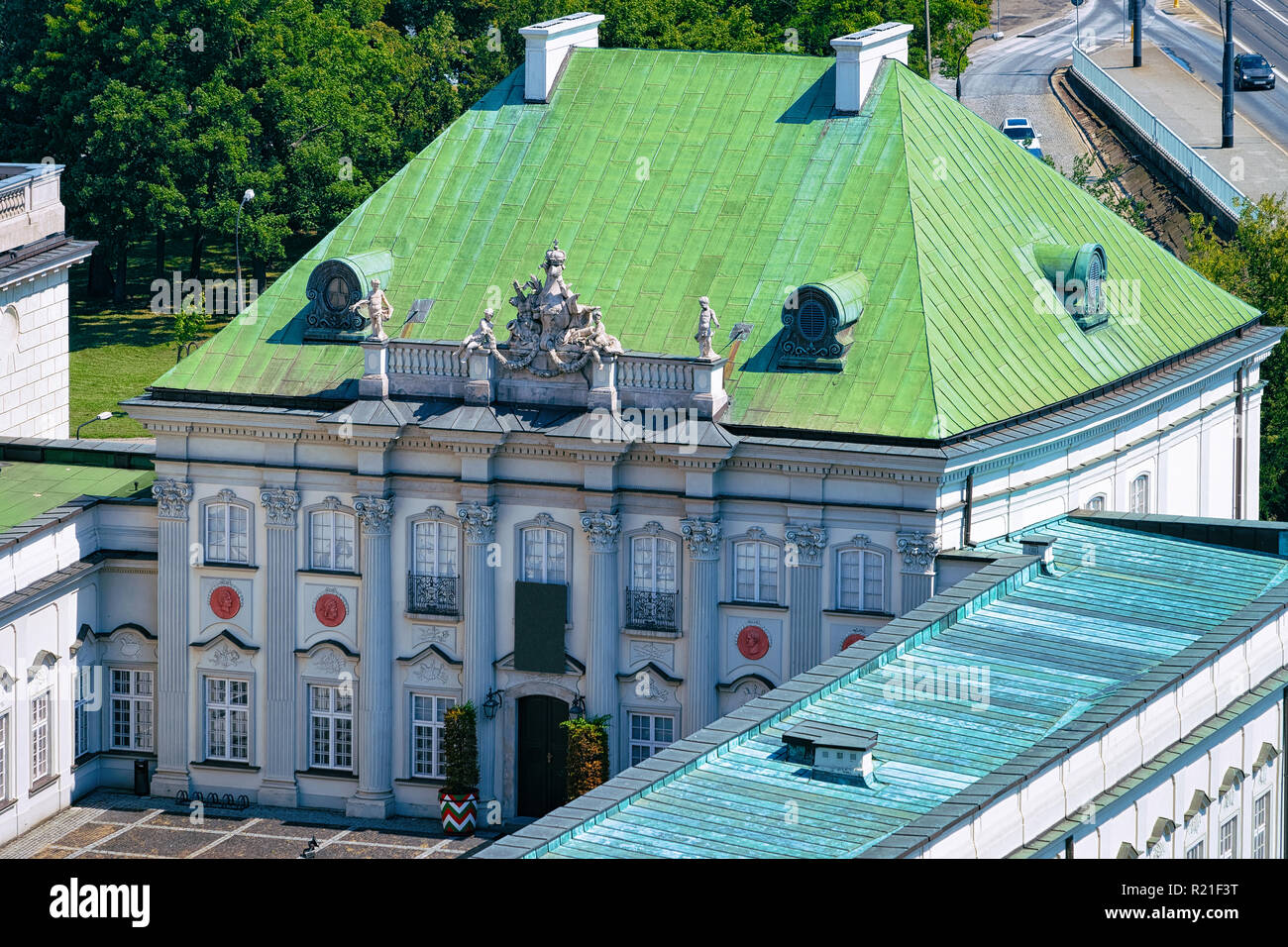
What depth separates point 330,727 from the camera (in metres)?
99.1

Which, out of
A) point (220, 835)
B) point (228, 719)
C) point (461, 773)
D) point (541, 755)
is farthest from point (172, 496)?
point (541, 755)

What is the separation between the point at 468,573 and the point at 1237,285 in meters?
44.1

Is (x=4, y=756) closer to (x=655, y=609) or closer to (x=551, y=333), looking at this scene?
(x=655, y=609)

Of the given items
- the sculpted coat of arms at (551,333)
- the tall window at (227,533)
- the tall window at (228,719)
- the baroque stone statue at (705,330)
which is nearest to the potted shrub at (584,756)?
the sculpted coat of arms at (551,333)

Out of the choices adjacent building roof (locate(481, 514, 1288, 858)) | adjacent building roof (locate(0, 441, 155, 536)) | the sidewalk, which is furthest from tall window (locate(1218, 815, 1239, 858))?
the sidewalk

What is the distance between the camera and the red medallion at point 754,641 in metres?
94.4

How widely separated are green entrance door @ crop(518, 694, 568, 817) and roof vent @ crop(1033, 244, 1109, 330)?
2082cm

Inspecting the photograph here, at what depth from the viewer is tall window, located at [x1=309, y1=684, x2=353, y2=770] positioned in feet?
325

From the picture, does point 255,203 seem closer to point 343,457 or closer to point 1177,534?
point 343,457

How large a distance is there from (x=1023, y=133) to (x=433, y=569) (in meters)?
72.7

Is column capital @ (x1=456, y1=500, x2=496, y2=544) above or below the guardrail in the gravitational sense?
below

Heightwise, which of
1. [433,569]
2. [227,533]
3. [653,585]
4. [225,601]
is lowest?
[225,601]

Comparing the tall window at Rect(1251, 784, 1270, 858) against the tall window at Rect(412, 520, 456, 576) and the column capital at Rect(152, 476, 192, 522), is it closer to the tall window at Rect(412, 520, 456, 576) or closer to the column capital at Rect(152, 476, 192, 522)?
the tall window at Rect(412, 520, 456, 576)
